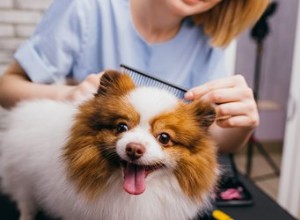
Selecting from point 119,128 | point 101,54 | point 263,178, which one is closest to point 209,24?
point 101,54

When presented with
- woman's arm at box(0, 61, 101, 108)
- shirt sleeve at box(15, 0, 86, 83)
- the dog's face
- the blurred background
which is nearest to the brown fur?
the dog's face

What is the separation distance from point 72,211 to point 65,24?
0.54 metres

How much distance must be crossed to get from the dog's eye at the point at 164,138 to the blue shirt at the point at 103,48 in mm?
517

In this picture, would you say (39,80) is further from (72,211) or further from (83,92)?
(72,211)

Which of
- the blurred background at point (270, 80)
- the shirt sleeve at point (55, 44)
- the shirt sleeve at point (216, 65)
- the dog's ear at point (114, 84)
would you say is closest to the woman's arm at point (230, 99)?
the dog's ear at point (114, 84)

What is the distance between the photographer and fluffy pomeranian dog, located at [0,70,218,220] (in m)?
0.55

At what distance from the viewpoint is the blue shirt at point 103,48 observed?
3.21ft

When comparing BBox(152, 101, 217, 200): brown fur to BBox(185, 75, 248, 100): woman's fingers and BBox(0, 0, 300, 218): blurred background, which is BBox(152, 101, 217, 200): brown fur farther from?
BBox(0, 0, 300, 218): blurred background

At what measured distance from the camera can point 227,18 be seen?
1.14 meters

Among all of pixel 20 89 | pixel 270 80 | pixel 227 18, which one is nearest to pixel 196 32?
pixel 227 18

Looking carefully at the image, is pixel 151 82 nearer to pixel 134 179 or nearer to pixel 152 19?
pixel 134 179

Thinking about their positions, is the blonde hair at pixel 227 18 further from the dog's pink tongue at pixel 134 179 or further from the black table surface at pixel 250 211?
the dog's pink tongue at pixel 134 179

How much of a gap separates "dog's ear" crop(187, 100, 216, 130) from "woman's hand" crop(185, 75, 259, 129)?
0.06 m

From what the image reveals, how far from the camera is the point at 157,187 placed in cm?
59
